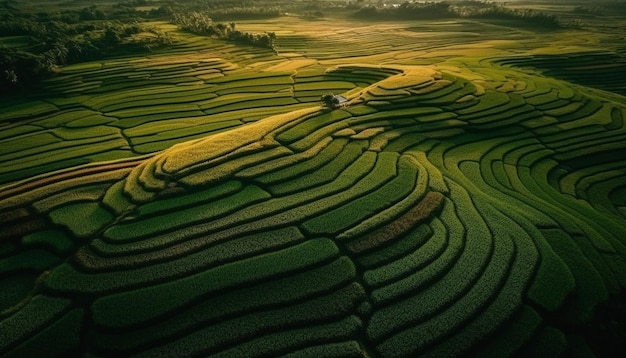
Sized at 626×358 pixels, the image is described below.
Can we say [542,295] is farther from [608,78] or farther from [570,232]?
[608,78]

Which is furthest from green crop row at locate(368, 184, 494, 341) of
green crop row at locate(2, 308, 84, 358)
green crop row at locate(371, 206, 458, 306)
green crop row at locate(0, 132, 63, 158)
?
green crop row at locate(0, 132, 63, 158)

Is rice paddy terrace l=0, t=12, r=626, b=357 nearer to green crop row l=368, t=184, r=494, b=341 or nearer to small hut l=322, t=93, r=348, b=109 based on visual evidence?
green crop row l=368, t=184, r=494, b=341

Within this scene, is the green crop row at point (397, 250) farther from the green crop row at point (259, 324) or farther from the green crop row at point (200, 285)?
the green crop row at point (259, 324)

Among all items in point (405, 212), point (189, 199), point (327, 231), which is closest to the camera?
point (327, 231)

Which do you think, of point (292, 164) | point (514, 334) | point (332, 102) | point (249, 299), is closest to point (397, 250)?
point (514, 334)

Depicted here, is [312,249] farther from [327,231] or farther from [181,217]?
[181,217]

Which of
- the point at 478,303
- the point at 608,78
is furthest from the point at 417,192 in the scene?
the point at 608,78
